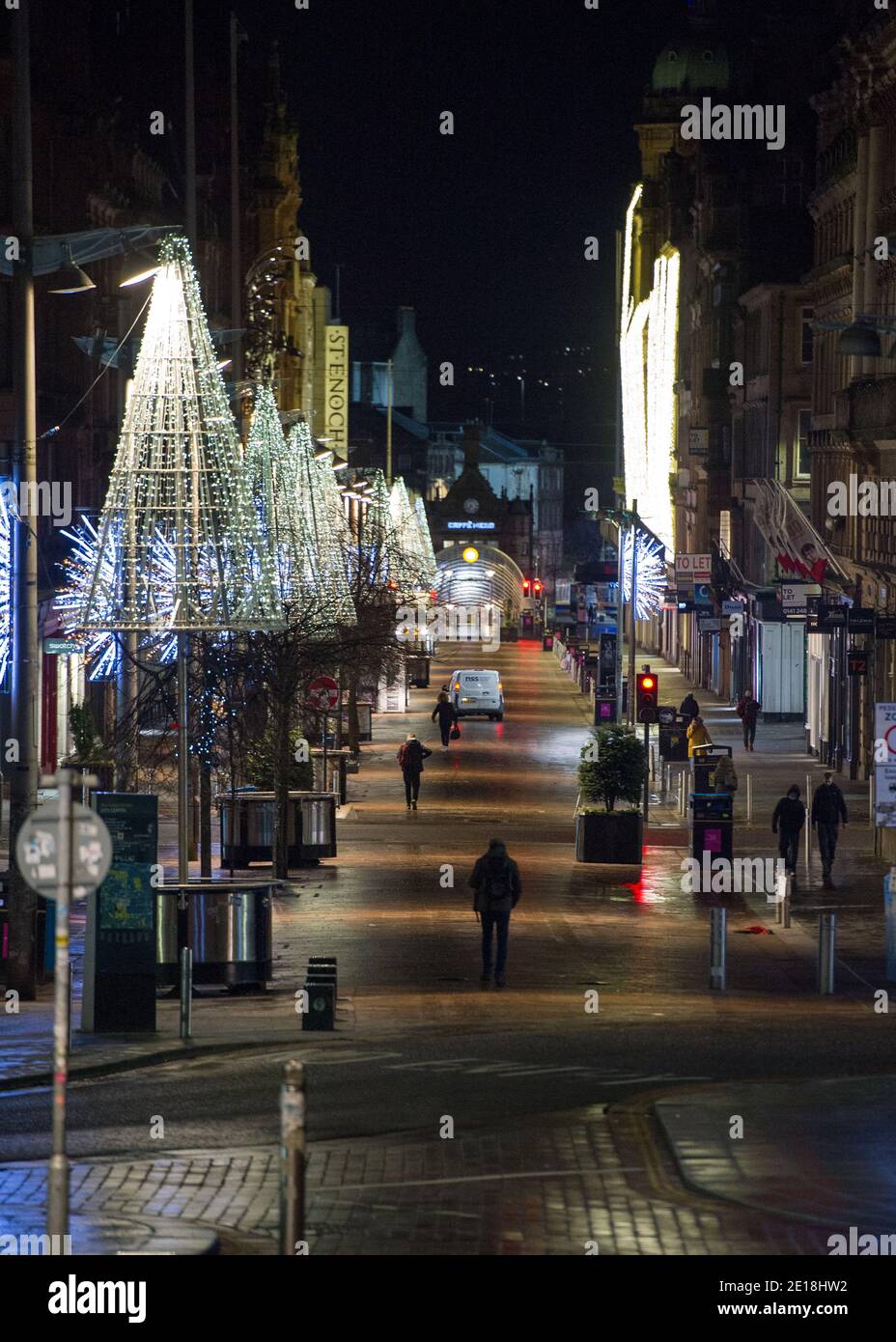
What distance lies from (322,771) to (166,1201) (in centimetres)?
2682

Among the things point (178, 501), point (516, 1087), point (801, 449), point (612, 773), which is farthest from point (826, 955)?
point (801, 449)

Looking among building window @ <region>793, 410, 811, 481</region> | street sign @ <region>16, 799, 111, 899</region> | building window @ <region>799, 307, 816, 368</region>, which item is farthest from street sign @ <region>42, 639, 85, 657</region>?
building window @ <region>799, 307, 816, 368</region>

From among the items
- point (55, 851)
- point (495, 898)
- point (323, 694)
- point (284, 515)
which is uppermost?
point (284, 515)

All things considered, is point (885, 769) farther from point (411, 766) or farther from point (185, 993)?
point (411, 766)

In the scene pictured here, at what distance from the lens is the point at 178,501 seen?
2253 cm

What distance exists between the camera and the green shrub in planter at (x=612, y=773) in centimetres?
3584

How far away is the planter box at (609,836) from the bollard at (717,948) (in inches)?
458

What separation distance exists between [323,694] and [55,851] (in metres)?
29.5

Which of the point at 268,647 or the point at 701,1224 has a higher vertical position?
the point at 268,647

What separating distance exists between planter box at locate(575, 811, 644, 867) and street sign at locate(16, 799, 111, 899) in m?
24.8

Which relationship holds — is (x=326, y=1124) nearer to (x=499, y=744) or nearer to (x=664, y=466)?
(x=499, y=744)

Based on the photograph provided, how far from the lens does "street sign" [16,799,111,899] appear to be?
1019 centimetres

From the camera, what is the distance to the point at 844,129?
173ft

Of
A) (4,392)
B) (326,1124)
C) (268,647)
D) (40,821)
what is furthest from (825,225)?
(40,821)
